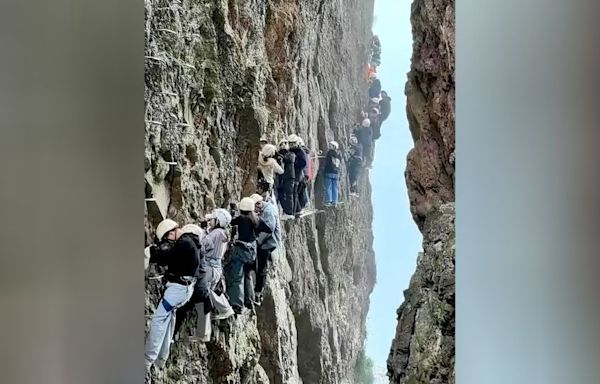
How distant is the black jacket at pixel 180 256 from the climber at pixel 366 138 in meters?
0.62

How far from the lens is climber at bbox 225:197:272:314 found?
5.79ft

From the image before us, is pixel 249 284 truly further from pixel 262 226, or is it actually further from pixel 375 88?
pixel 375 88

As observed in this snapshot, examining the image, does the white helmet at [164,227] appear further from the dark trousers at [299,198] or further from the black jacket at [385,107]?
the black jacket at [385,107]

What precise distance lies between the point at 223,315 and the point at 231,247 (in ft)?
0.75

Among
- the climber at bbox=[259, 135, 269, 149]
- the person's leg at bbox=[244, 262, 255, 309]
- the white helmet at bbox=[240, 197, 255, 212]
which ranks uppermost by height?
the climber at bbox=[259, 135, 269, 149]

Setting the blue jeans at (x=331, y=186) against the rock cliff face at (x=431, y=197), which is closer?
the rock cliff face at (x=431, y=197)

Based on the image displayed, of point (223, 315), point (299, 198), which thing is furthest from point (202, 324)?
point (299, 198)

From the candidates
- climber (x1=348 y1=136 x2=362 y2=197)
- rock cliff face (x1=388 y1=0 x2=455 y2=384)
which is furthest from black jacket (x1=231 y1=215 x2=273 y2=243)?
rock cliff face (x1=388 y1=0 x2=455 y2=384)

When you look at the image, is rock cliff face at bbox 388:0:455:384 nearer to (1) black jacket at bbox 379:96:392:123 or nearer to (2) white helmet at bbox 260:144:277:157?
(1) black jacket at bbox 379:96:392:123

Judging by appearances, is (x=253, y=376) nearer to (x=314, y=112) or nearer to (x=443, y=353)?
(x=443, y=353)

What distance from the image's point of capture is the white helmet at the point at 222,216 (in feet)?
5.77

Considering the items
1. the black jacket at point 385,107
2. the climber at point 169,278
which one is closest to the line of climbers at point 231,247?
the climber at point 169,278

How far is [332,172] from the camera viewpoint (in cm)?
175
